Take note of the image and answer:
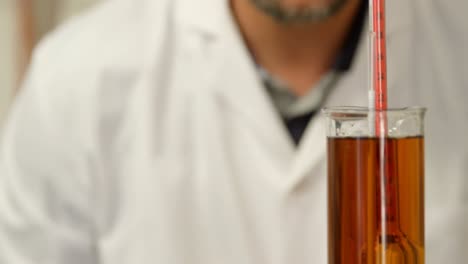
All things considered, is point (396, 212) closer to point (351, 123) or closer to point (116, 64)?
point (351, 123)

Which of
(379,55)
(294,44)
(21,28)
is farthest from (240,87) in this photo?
(21,28)

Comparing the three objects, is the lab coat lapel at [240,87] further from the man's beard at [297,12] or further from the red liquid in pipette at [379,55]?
the red liquid in pipette at [379,55]

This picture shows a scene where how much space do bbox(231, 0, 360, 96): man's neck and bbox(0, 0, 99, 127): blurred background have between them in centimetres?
44

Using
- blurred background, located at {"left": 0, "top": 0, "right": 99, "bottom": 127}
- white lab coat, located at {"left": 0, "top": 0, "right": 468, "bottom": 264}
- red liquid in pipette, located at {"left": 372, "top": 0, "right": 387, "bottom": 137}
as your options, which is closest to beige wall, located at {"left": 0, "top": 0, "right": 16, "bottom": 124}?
blurred background, located at {"left": 0, "top": 0, "right": 99, "bottom": 127}

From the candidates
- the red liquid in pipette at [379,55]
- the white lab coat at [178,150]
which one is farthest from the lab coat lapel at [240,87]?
the red liquid in pipette at [379,55]

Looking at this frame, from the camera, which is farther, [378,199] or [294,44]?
[294,44]

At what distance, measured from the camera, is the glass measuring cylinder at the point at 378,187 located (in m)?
0.34

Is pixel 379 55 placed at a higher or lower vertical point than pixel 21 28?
lower

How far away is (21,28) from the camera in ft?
3.62

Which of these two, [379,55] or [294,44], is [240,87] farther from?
[379,55]

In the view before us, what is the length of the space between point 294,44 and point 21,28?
1.77 feet

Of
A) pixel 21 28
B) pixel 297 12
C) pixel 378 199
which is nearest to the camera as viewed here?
pixel 378 199

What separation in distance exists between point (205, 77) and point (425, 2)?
253mm

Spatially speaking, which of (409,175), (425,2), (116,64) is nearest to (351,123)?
(409,175)
